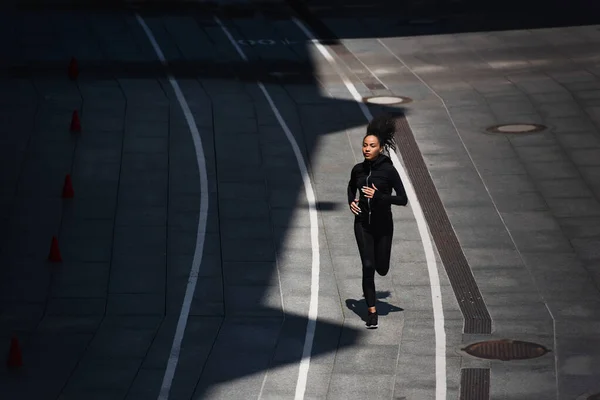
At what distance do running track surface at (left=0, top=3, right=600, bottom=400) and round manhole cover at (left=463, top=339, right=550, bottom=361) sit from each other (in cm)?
20

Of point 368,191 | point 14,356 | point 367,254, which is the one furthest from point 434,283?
point 14,356

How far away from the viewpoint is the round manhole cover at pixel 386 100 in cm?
3089

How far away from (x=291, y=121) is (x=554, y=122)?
583cm

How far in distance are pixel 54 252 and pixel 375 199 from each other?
21.0ft

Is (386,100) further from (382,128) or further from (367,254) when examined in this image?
(367,254)

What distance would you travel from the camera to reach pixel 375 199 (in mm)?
18453

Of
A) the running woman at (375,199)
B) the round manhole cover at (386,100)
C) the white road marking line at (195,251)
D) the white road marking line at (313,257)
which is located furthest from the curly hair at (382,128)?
the round manhole cover at (386,100)

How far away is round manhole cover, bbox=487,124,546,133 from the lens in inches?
1123

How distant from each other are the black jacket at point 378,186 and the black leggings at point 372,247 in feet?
0.47

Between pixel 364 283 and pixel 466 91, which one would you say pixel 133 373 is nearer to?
pixel 364 283

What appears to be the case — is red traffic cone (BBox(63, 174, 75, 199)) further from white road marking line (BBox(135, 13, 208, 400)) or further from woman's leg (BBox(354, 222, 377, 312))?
woman's leg (BBox(354, 222, 377, 312))

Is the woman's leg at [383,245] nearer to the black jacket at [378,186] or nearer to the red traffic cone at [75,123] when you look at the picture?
the black jacket at [378,186]

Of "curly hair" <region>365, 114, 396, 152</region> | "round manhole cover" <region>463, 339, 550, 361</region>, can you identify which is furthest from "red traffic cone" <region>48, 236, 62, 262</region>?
"round manhole cover" <region>463, 339, 550, 361</region>

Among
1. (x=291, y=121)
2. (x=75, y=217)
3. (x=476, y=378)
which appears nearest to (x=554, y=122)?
(x=291, y=121)
